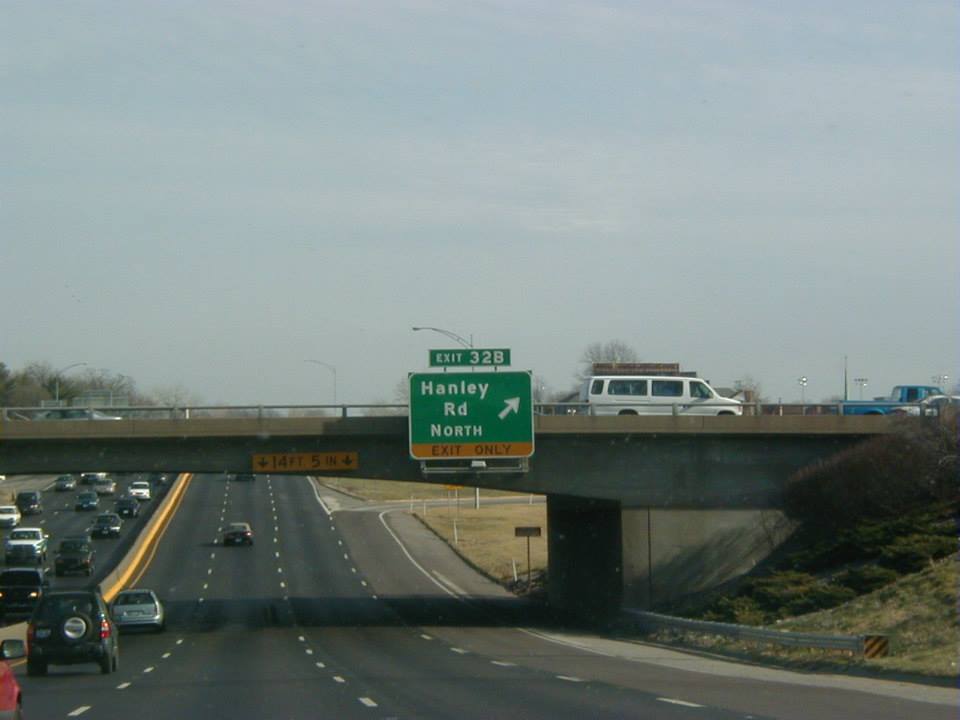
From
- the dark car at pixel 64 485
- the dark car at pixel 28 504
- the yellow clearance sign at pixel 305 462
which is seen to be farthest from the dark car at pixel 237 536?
the dark car at pixel 64 485

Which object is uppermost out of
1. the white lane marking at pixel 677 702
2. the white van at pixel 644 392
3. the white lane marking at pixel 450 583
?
the white van at pixel 644 392

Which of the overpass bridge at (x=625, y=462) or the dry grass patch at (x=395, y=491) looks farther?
the dry grass patch at (x=395, y=491)

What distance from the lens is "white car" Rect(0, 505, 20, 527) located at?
88.8 meters

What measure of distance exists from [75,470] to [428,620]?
540 inches

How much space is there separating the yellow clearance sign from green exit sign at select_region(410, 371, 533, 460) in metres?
2.62

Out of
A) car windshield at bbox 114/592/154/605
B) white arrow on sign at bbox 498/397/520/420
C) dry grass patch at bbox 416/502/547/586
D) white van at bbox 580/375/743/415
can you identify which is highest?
white van at bbox 580/375/743/415

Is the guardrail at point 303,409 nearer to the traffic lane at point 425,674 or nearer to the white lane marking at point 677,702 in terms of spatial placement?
the traffic lane at point 425,674

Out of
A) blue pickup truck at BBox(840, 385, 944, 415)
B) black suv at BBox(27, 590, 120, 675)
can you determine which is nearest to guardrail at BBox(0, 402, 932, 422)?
blue pickup truck at BBox(840, 385, 944, 415)

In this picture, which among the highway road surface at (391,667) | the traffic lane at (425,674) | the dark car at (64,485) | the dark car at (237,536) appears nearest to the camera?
the traffic lane at (425,674)

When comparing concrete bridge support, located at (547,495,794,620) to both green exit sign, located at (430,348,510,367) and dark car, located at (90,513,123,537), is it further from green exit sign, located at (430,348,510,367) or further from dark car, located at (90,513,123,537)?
dark car, located at (90,513,123,537)

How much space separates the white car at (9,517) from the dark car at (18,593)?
42.0m

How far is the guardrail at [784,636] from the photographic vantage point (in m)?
23.2

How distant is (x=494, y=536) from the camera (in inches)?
3155

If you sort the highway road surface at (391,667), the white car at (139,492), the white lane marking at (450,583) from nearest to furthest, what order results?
the highway road surface at (391,667) < the white lane marking at (450,583) < the white car at (139,492)
